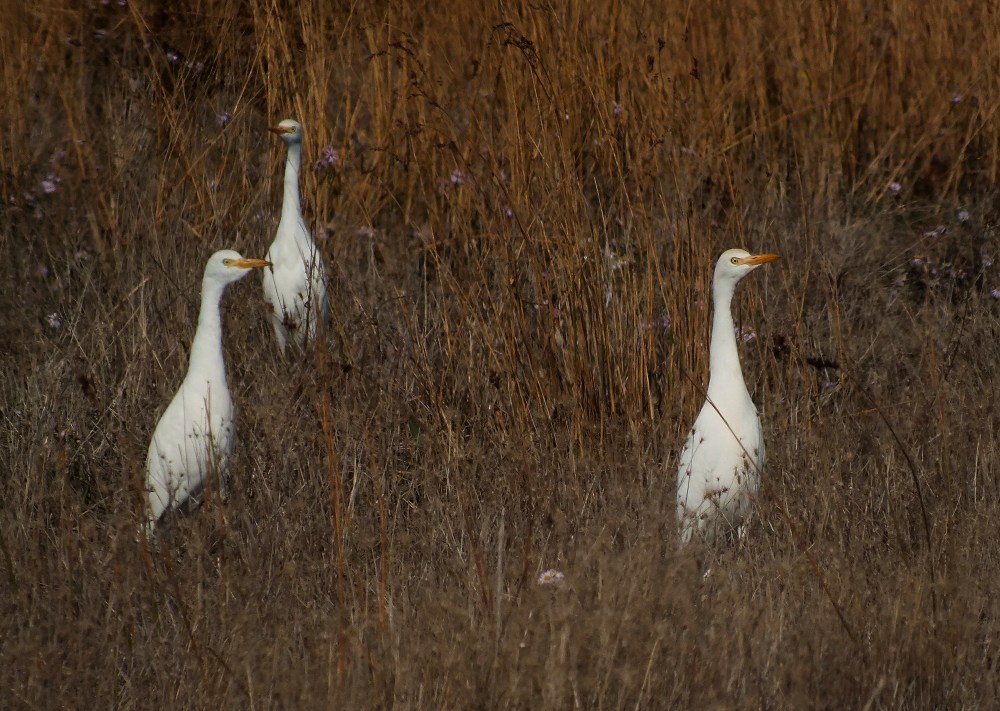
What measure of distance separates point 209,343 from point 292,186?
1.41m

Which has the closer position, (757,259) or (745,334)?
Answer: (757,259)

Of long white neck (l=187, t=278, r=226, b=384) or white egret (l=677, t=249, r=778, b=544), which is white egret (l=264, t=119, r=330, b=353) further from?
white egret (l=677, t=249, r=778, b=544)

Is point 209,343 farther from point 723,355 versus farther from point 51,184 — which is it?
point 51,184

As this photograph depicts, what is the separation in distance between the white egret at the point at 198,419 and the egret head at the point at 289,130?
3.60ft

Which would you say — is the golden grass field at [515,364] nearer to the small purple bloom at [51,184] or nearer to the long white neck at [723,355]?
the small purple bloom at [51,184]

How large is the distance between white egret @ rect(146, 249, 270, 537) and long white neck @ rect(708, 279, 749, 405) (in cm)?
122

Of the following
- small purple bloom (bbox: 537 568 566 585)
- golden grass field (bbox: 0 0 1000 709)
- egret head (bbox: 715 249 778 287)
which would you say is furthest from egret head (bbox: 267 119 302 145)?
small purple bloom (bbox: 537 568 566 585)

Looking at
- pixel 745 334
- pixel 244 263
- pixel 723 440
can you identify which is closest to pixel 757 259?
pixel 723 440

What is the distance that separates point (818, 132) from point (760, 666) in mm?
3318

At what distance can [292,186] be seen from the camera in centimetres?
495

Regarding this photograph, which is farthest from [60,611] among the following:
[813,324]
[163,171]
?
[813,324]

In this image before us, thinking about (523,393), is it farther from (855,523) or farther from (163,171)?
(163,171)

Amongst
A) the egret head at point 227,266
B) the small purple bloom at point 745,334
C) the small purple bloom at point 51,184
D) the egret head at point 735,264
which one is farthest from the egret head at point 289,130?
the egret head at point 735,264

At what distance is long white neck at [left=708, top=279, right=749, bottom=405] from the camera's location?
10.9ft
